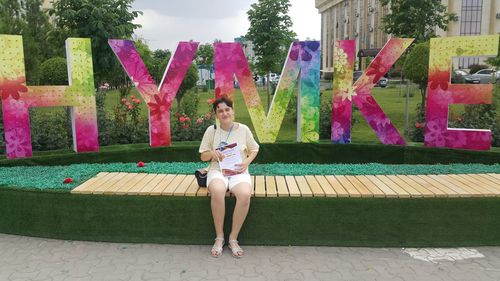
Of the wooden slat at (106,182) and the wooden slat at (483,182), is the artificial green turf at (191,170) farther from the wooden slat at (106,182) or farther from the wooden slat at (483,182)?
the wooden slat at (483,182)

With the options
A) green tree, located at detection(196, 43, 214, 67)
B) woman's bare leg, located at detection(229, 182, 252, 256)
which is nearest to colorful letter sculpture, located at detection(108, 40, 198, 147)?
woman's bare leg, located at detection(229, 182, 252, 256)

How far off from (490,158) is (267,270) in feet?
14.4

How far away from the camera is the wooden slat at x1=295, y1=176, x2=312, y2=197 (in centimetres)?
413

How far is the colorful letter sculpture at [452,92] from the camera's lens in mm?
6242

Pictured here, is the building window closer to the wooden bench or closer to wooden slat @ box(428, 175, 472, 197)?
wooden slat @ box(428, 175, 472, 197)

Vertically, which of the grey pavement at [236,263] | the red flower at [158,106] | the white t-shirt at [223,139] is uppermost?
the red flower at [158,106]

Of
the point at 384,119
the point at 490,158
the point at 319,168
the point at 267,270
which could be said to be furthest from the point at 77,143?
the point at 490,158

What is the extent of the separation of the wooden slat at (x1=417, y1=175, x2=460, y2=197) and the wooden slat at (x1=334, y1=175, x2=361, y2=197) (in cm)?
86

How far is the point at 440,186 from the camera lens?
443 centimetres

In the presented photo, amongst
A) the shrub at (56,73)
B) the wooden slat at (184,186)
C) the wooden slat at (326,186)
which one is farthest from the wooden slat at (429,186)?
the shrub at (56,73)

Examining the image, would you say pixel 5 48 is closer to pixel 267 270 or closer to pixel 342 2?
pixel 267 270

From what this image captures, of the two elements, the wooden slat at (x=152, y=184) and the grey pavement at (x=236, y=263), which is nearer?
the grey pavement at (x=236, y=263)

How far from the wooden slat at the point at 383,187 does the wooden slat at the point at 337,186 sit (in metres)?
0.38

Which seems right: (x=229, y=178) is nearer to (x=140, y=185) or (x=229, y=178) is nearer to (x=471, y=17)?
(x=140, y=185)
